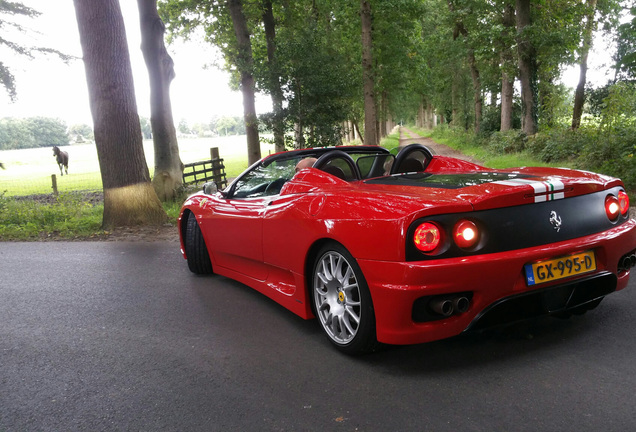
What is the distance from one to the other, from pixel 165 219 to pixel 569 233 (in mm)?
7487

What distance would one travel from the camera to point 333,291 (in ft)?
10.1

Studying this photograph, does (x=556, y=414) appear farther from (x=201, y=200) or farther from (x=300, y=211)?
(x=201, y=200)

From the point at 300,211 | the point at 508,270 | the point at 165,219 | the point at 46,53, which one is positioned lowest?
the point at 165,219

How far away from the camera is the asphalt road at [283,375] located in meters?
2.31

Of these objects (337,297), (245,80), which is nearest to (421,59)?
(245,80)

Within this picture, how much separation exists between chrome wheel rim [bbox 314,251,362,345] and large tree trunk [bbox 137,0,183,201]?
10.1 metres

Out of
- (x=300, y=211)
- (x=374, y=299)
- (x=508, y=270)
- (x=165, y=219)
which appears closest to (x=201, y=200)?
(x=300, y=211)

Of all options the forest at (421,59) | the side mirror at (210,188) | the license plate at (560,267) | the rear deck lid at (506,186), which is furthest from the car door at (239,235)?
the forest at (421,59)

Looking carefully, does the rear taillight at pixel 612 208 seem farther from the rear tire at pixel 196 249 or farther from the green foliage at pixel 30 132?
the green foliage at pixel 30 132

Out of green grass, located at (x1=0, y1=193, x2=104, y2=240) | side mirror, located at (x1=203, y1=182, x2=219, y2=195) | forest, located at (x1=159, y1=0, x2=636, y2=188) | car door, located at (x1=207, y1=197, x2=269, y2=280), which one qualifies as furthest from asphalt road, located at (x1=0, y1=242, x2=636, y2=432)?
forest, located at (x1=159, y1=0, x2=636, y2=188)

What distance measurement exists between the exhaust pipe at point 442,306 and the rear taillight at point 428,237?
0.26 meters

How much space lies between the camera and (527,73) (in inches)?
698

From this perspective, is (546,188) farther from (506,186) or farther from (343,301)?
(343,301)

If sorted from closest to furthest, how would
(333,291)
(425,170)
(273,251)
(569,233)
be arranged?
(569,233) → (333,291) → (273,251) → (425,170)
